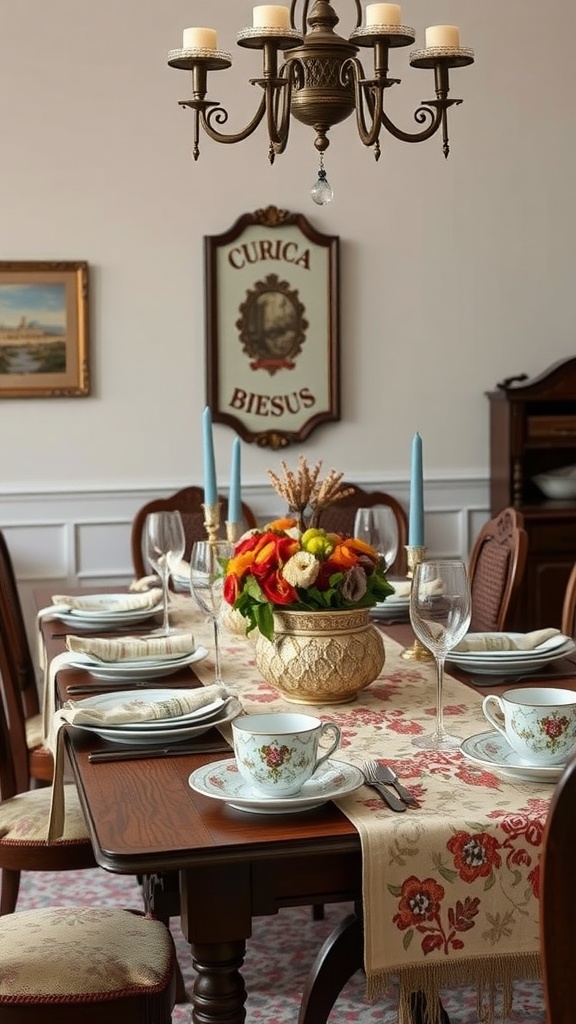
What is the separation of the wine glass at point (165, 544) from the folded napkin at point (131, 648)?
1.04ft

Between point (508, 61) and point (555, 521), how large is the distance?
1717mm

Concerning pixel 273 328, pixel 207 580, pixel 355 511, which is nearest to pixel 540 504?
pixel 355 511

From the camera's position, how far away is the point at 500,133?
4.88 meters

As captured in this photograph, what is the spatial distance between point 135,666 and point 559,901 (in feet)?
4.11

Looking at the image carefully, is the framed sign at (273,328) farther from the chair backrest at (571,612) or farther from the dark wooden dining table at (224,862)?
the dark wooden dining table at (224,862)

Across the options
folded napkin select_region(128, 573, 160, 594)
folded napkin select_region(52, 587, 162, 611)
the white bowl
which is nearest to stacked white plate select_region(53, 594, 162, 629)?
folded napkin select_region(52, 587, 162, 611)

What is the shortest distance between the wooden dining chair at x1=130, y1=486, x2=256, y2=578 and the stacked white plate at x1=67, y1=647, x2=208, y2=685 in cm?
193

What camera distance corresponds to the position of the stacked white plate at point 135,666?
2.35m

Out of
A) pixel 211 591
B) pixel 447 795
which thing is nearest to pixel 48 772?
pixel 211 591

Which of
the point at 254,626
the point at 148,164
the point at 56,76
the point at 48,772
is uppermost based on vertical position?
the point at 56,76

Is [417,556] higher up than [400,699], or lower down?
higher up

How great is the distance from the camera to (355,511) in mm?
4668

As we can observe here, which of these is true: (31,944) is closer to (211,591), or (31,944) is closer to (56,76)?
(211,591)

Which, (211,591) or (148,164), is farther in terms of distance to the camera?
(148,164)
